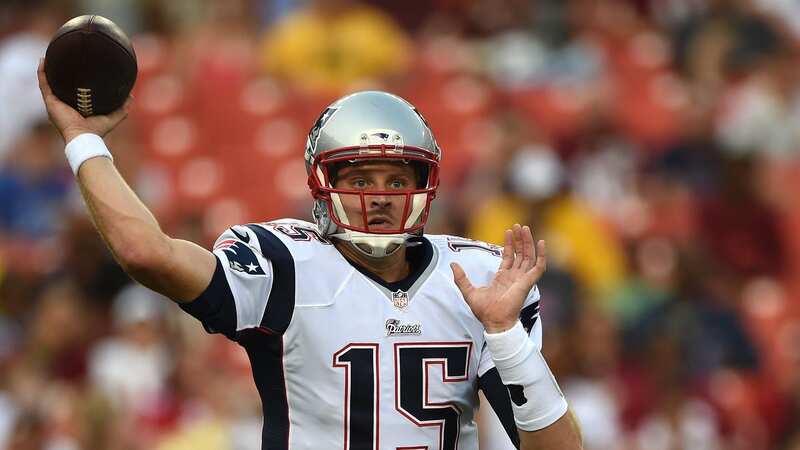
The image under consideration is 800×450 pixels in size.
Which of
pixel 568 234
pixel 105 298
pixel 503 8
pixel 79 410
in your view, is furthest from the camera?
pixel 503 8

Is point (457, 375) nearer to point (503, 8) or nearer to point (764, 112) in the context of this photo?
point (764, 112)

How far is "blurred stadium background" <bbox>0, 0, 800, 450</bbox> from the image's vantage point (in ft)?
28.8

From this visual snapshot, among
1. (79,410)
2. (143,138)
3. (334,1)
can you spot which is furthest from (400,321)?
(334,1)

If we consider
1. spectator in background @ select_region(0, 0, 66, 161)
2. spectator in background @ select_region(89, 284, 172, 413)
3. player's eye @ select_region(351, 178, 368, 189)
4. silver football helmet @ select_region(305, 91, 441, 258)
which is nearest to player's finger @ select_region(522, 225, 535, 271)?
silver football helmet @ select_region(305, 91, 441, 258)

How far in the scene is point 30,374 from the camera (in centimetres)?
873

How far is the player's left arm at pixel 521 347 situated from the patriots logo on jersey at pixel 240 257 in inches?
21.9

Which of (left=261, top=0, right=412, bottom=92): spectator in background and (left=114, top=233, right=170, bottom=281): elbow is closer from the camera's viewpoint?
(left=114, top=233, right=170, bottom=281): elbow

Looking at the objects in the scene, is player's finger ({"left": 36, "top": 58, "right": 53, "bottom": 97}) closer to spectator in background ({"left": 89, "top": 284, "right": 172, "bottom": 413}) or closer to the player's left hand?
the player's left hand

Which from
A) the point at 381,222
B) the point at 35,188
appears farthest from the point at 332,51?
the point at 381,222

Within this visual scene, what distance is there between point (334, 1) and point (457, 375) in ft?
25.2

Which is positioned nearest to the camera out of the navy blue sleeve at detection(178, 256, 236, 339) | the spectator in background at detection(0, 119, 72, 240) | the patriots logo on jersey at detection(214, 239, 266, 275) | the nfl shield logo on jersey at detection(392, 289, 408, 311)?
the navy blue sleeve at detection(178, 256, 236, 339)

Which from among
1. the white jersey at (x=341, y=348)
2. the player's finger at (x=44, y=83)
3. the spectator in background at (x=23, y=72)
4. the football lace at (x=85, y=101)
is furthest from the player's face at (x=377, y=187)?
the spectator in background at (x=23, y=72)

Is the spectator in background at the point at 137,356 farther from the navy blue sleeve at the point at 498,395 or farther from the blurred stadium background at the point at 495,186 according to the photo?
the navy blue sleeve at the point at 498,395

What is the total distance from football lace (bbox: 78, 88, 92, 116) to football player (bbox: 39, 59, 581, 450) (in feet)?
0.08
